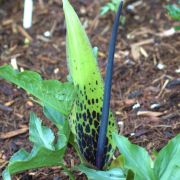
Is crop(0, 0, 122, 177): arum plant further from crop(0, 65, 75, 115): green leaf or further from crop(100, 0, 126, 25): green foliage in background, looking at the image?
crop(100, 0, 126, 25): green foliage in background

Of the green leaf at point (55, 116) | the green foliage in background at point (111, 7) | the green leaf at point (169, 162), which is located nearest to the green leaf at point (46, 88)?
the green leaf at point (55, 116)

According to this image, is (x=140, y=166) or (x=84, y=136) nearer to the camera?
(x=140, y=166)

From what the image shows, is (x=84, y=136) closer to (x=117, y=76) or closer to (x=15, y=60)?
(x=117, y=76)

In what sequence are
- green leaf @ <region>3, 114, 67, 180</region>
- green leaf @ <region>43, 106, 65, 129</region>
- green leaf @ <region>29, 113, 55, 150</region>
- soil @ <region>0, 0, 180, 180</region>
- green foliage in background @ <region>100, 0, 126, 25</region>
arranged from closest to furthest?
green leaf @ <region>3, 114, 67, 180</region>
green leaf @ <region>29, 113, 55, 150</region>
green leaf @ <region>43, 106, 65, 129</region>
soil @ <region>0, 0, 180, 180</region>
green foliage in background @ <region>100, 0, 126, 25</region>

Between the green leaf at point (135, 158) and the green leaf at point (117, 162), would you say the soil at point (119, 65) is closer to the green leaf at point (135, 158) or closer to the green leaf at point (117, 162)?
the green leaf at point (117, 162)

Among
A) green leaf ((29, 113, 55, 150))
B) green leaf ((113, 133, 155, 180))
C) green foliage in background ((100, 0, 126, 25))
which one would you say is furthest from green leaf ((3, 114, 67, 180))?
green foliage in background ((100, 0, 126, 25))

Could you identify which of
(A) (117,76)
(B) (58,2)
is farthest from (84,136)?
(B) (58,2)

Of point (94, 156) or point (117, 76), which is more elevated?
point (117, 76)

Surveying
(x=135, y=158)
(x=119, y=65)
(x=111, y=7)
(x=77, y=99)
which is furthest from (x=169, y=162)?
(x=111, y=7)
